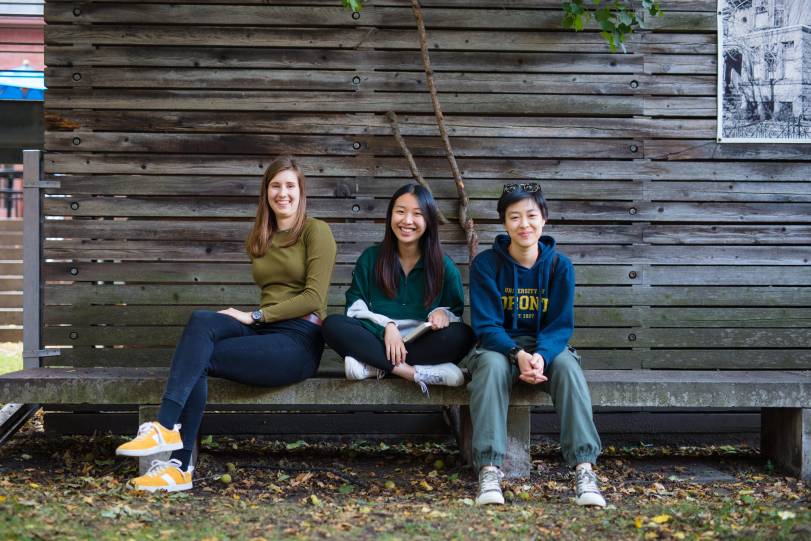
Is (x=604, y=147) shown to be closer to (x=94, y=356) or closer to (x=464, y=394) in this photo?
(x=464, y=394)

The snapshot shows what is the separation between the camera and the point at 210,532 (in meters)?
3.44

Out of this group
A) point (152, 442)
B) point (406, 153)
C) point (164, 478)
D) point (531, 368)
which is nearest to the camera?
point (152, 442)

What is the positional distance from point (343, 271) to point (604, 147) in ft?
6.48

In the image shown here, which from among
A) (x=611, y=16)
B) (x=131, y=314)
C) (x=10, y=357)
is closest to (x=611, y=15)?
(x=611, y=16)

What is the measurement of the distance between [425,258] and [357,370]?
2.41 ft

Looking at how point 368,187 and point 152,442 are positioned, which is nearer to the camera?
point 152,442

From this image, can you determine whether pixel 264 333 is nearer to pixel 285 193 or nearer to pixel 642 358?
pixel 285 193

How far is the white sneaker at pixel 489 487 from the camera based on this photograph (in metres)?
3.93

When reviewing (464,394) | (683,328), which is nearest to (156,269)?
(464,394)

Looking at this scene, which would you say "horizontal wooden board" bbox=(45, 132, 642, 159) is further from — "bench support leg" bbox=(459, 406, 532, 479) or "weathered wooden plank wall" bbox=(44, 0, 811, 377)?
"bench support leg" bbox=(459, 406, 532, 479)

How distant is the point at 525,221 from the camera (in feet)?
14.5

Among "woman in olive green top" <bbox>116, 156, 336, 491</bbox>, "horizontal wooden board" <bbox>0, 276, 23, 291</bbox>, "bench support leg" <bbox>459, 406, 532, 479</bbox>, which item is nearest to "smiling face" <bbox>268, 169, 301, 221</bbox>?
"woman in olive green top" <bbox>116, 156, 336, 491</bbox>

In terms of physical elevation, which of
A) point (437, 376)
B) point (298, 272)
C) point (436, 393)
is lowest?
point (436, 393)

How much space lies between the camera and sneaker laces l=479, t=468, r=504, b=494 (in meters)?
3.96
